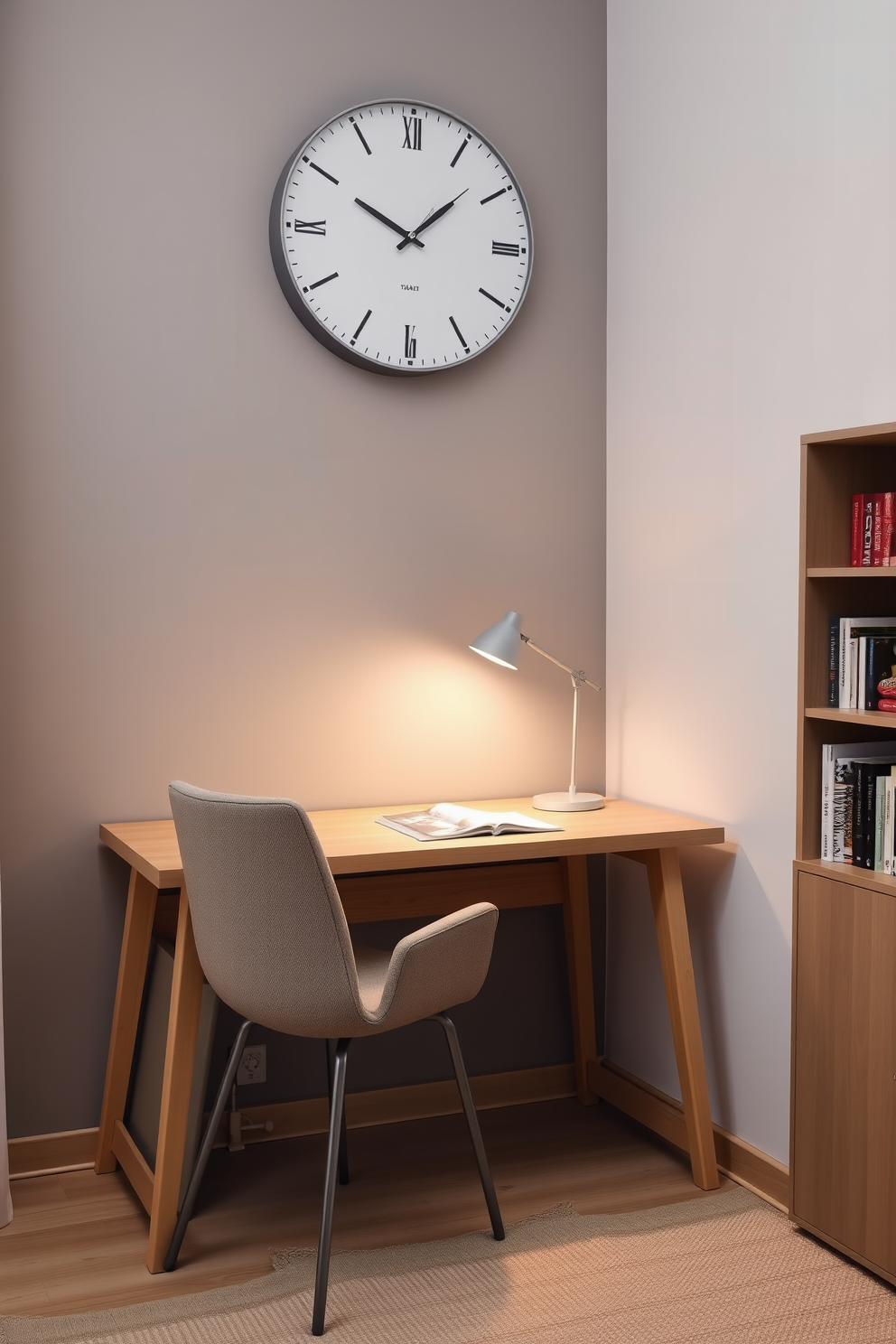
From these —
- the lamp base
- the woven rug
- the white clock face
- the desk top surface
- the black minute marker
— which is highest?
the black minute marker

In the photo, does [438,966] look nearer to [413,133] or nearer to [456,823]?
[456,823]

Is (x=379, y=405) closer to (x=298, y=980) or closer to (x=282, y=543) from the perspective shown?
(x=282, y=543)

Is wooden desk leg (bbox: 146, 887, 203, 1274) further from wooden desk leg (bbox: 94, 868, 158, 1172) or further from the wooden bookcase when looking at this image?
the wooden bookcase

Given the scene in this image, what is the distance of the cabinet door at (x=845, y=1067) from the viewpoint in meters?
1.97

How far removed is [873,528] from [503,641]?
2.72ft

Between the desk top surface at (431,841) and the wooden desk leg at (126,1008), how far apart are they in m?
0.11

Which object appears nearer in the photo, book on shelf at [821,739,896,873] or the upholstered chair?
the upholstered chair

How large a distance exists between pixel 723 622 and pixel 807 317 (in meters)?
0.62

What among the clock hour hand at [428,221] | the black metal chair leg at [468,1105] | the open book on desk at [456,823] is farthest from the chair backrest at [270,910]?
the clock hour hand at [428,221]

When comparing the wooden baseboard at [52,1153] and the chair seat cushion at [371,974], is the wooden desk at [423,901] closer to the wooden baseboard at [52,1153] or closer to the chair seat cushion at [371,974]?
the wooden baseboard at [52,1153]

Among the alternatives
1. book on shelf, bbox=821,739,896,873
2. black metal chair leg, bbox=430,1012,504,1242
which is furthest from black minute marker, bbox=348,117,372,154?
black metal chair leg, bbox=430,1012,504,1242

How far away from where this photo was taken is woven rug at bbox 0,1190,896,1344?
6.23 feet

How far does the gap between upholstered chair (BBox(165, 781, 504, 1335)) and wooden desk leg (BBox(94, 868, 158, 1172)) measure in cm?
39

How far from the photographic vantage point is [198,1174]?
6.92 ft
